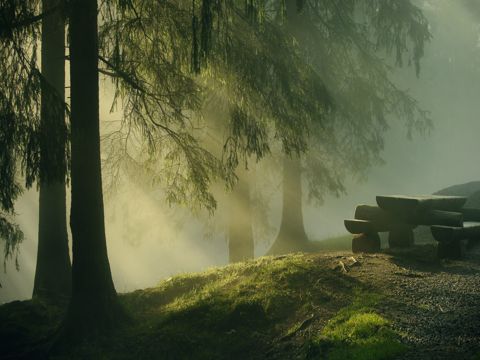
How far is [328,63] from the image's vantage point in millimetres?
15227

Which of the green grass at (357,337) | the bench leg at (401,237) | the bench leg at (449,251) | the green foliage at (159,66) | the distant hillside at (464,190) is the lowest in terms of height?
the green grass at (357,337)

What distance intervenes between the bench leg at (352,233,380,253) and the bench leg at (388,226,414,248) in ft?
0.93

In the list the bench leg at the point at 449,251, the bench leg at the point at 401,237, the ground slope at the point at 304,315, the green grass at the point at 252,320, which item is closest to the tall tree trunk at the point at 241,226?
the ground slope at the point at 304,315

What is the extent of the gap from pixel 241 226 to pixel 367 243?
5.27 metres

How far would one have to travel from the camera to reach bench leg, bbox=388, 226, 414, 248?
31.1 feet

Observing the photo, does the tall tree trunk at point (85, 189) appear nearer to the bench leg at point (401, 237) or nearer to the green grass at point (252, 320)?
the green grass at point (252, 320)

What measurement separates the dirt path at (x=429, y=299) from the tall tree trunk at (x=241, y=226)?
18.5 ft

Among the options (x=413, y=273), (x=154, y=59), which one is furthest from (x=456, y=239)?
(x=154, y=59)

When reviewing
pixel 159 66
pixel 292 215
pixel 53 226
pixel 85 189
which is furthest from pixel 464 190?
pixel 85 189

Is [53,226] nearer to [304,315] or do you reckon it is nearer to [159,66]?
[159,66]

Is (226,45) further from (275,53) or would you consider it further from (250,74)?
(275,53)

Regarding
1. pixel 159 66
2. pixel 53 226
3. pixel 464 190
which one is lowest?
pixel 53 226

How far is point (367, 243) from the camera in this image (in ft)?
31.7

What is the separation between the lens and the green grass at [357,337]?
18.0 ft
